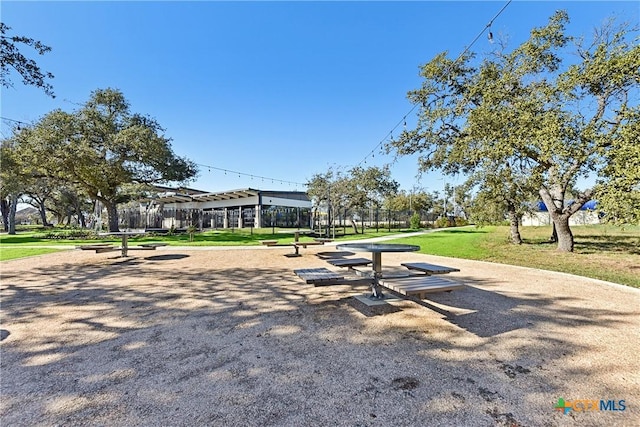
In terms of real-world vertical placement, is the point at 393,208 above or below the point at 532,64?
below

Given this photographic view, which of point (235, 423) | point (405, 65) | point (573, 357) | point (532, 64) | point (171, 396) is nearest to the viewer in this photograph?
point (235, 423)

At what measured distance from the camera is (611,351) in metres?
2.70

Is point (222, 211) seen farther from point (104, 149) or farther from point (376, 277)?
point (376, 277)

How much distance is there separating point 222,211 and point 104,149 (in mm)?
14361

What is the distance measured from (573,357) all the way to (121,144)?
1926 cm

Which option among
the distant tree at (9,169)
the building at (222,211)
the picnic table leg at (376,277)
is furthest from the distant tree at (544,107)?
the distant tree at (9,169)

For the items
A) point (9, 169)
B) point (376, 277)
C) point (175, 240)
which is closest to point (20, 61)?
point (376, 277)

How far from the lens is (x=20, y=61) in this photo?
6.50m

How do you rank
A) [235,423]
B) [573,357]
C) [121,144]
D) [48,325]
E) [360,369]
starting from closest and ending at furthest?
[235,423] < [360,369] < [573,357] < [48,325] < [121,144]

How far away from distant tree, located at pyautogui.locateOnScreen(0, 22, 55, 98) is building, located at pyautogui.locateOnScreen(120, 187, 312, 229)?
65.7 ft

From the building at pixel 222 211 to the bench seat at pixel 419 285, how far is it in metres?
24.2

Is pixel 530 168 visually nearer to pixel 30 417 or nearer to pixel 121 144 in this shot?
pixel 30 417

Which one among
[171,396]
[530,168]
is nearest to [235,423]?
[171,396]

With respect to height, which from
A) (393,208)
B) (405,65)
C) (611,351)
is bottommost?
(611,351)
